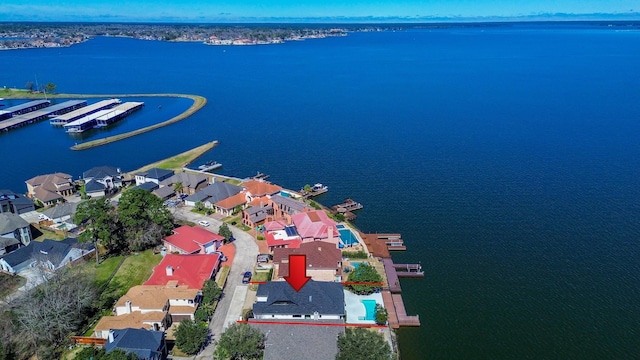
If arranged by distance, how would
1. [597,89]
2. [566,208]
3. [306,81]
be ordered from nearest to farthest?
[566,208] → [597,89] → [306,81]

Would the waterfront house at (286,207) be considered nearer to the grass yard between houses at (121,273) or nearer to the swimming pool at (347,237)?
the swimming pool at (347,237)

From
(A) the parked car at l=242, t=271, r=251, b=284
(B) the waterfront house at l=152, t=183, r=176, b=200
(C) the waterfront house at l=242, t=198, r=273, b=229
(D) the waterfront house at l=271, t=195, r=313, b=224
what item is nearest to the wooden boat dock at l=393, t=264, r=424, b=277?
(D) the waterfront house at l=271, t=195, r=313, b=224

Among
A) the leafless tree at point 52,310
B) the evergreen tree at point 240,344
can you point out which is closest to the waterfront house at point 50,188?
the leafless tree at point 52,310

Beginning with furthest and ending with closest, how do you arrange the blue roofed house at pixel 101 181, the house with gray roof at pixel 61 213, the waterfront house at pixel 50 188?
the blue roofed house at pixel 101 181
the waterfront house at pixel 50 188
the house with gray roof at pixel 61 213

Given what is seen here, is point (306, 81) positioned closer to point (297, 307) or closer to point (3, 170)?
point (3, 170)

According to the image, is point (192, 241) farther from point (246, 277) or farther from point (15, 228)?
point (15, 228)

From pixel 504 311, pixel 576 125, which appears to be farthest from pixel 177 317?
pixel 576 125
